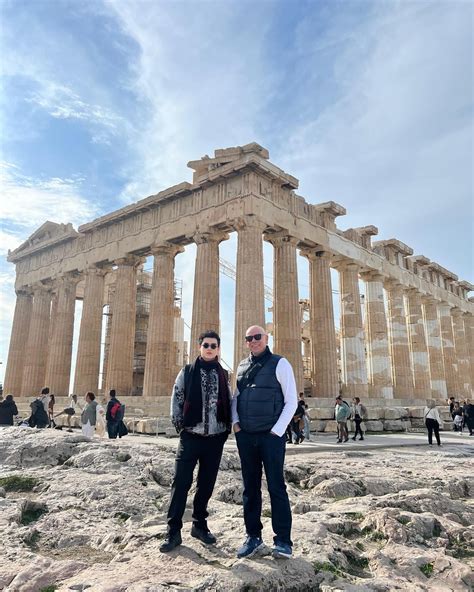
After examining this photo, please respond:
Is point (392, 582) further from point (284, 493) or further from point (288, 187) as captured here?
point (288, 187)

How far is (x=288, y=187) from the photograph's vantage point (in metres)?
23.0

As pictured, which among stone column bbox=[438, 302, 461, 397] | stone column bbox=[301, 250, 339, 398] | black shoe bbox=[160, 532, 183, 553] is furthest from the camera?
stone column bbox=[438, 302, 461, 397]

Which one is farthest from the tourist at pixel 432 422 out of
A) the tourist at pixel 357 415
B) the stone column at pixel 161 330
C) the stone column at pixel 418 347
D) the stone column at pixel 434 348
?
the stone column at pixel 434 348

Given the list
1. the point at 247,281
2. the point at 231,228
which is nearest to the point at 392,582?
the point at 247,281

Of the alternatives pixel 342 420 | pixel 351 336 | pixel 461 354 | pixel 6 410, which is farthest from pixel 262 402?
pixel 461 354

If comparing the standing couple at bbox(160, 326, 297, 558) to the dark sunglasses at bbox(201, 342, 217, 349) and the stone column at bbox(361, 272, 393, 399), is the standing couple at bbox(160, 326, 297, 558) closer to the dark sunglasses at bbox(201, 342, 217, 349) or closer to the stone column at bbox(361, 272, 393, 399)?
the dark sunglasses at bbox(201, 342, 217, 349)

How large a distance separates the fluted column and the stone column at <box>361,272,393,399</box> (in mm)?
11674

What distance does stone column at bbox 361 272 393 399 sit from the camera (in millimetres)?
27438

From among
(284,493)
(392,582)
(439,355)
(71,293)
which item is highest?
(71,293)

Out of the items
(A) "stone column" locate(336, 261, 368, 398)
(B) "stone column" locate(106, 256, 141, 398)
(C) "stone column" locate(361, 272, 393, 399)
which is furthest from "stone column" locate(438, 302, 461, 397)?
(B) "stone column" locate(106, 256, 141, 398)

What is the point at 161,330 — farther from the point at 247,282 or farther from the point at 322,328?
the point at 322,328

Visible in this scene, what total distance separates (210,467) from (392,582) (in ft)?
5.79

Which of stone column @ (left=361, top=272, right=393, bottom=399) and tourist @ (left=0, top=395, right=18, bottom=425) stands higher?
stone column @ (left=361, top=272, right=393, bottom=399)

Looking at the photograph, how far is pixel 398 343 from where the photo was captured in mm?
30078
